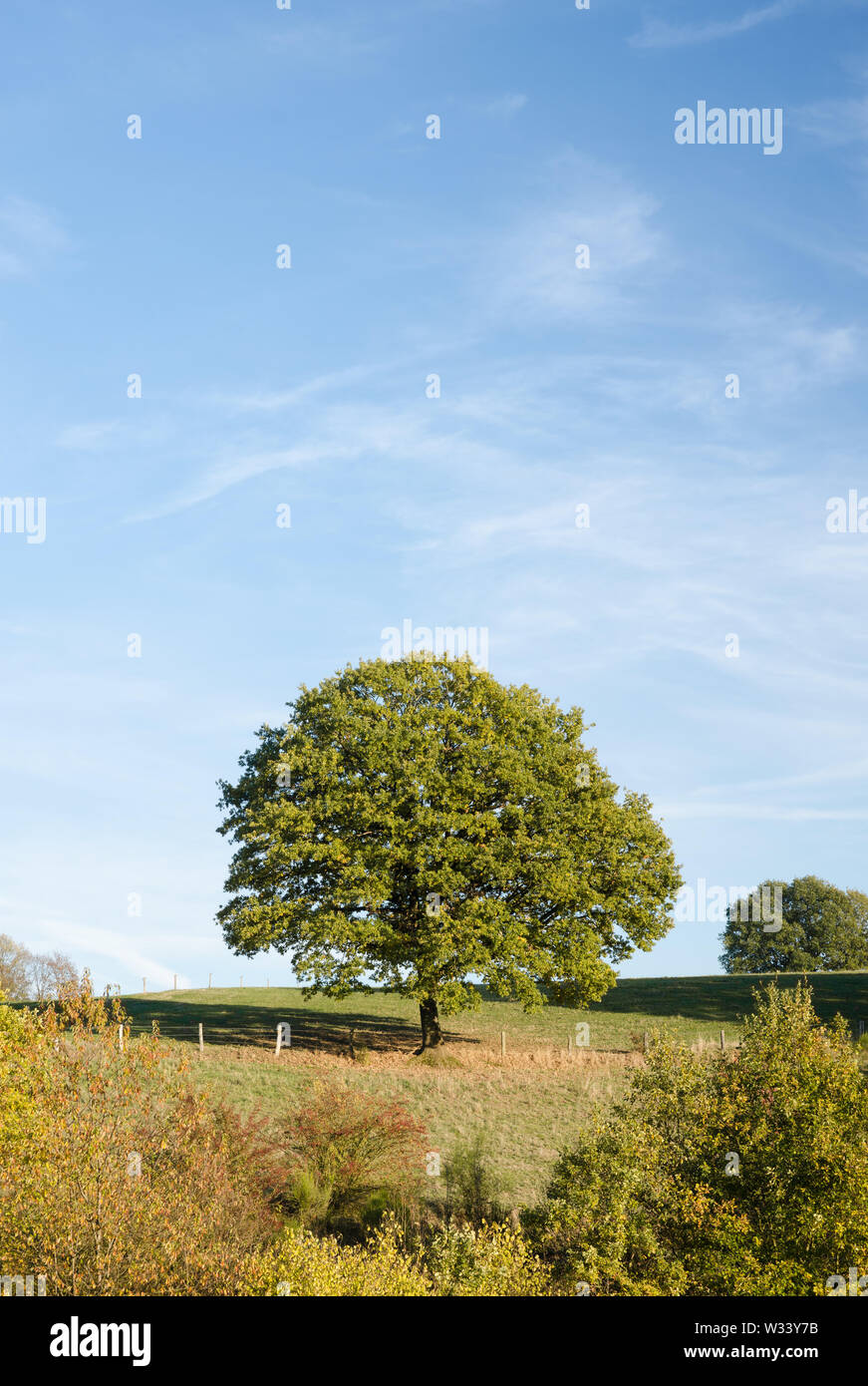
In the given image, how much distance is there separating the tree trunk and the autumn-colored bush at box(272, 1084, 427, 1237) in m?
15.6

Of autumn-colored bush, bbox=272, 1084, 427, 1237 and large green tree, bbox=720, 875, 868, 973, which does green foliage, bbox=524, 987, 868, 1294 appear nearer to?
autumn-colored bush, bbox=272, 1084, 427, 1237

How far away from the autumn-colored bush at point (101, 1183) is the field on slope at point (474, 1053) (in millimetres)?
4592

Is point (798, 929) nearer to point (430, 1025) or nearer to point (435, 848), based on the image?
point (430, 1025)

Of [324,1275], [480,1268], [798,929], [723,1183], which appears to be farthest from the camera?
[798,929]

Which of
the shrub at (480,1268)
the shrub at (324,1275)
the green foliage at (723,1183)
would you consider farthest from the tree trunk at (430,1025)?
the shrub at (324,1275)

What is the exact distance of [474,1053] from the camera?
46688mm

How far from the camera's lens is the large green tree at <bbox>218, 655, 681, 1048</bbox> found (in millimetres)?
41219

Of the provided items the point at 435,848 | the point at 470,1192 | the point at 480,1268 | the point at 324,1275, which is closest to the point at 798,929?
the point at 435,848

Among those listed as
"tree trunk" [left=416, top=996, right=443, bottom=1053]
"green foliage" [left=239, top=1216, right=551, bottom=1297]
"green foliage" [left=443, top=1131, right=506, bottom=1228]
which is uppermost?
"green foliage" [left=239, top=1216, right=551, bottom=1297]

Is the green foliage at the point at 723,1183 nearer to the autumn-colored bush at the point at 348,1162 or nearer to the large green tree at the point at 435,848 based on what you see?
the autumn-colored bush at the point at 348,1162

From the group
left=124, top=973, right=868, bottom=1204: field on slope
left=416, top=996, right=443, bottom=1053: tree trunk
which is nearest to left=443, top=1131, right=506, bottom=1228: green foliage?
left=124, top=973, right=868, bottom=1204: field on slope

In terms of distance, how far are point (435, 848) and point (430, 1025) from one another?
388 inches

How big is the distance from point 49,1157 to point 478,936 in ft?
90.8
